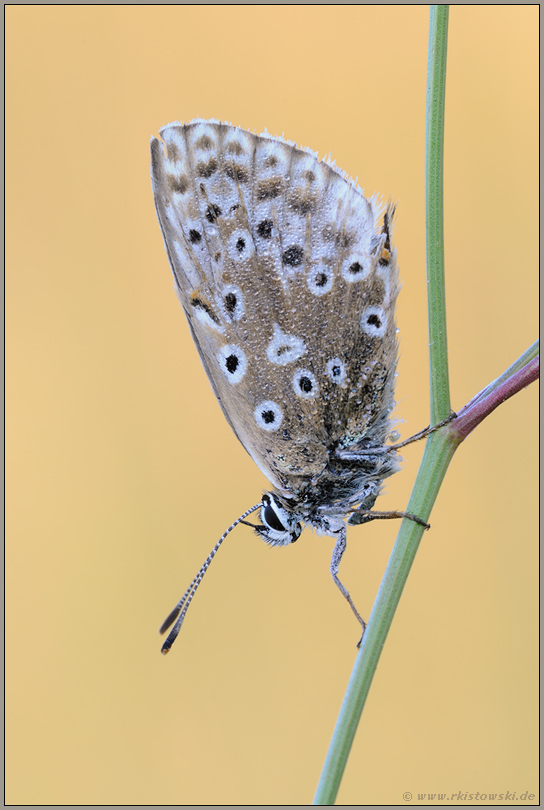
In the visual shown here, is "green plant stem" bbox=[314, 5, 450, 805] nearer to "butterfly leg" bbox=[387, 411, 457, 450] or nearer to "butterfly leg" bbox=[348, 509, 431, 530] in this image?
"butterfly leg" bbox=[387, 411, 457, 450]

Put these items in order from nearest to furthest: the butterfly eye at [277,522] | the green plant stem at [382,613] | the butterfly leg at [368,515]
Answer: the green plant stem at [382,613]
the butterfly leg at [368,515]
the butterfly eye at [277,522]

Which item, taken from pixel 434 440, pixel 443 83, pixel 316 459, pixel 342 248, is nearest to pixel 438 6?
pixel 443 83

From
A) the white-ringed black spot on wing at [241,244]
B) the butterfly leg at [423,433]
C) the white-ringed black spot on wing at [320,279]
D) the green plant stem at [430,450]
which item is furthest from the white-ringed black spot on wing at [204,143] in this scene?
the butterfly leg at [423,433]

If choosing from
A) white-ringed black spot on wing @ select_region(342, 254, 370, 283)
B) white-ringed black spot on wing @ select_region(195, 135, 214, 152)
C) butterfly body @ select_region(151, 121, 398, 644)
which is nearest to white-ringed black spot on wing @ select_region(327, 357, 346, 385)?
butterfly body @ select_region(151, 121, 398, 644)

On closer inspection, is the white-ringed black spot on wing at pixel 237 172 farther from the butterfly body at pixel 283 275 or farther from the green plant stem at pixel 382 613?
the green plant stem at pixel 382 613

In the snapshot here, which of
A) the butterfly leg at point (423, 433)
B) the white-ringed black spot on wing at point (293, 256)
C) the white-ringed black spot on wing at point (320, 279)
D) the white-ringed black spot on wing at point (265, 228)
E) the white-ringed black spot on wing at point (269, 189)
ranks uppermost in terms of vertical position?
the white-ringed black spot on wing at point (269, 189)

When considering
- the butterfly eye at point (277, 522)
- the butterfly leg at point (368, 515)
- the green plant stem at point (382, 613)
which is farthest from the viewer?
the butterfly eye at point (277, 522)
